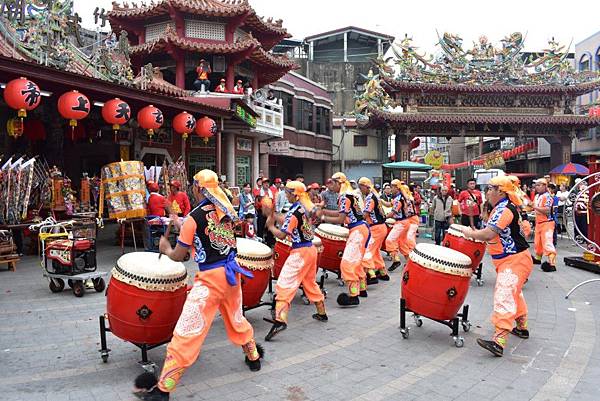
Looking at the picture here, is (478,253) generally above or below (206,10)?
below

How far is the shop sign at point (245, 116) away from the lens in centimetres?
1409

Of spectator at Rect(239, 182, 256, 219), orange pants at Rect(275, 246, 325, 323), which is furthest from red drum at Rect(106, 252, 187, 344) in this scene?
spectator at Rect(239, 182, 256, 219)

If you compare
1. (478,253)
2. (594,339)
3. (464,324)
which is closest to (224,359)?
(464,324)

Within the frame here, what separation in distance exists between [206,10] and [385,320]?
15.2 m

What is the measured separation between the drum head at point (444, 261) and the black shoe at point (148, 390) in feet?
9.24

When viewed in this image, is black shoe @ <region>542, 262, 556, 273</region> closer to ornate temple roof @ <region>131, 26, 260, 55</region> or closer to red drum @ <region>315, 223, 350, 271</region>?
red drum @ <region>315, 223, 350, 271</region>

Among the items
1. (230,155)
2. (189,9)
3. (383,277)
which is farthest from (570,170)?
(189,9)

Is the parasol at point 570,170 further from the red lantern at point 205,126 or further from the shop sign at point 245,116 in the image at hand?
the red lantern at point 205,126

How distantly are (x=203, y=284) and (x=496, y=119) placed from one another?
2201 centimetres

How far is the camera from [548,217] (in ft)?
31.0

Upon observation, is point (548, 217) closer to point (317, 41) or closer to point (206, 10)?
point (206, 10)

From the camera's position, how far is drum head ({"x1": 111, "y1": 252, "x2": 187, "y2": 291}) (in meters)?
4.04

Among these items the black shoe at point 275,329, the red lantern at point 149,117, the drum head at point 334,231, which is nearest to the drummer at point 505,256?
the black shoe at point 275,329

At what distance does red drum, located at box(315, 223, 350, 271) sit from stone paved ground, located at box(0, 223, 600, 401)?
3.18ft
